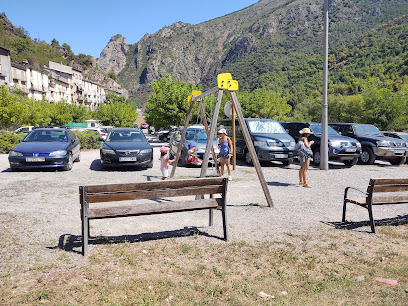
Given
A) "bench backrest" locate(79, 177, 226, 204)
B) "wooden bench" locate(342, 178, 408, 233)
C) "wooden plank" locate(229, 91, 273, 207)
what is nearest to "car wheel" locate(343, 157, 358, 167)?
"wooden plank" locate(229, 91, 273, 207)

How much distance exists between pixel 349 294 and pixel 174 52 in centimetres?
19396

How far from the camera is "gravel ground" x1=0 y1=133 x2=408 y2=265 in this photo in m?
4.84

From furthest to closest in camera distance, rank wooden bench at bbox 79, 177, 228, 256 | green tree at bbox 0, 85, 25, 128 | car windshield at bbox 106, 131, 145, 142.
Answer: green tree at bbox 0, 85, 25, 128 → car windshield at bbox 106, 131, 145, 142 → wooden bench at bbox 79, 177, 228, 256

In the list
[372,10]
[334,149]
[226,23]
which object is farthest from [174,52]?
[334,149]

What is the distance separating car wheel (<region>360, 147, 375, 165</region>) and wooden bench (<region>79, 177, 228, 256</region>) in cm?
1207

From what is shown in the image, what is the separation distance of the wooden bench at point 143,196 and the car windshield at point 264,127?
967cm

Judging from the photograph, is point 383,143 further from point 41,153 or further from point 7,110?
point 7,110

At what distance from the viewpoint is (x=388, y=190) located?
212 inches

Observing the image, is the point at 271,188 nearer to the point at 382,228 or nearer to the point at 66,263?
the point at 382,228

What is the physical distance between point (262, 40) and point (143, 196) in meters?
133

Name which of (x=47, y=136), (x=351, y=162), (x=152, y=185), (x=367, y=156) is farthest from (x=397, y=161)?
(x=47, y=136)

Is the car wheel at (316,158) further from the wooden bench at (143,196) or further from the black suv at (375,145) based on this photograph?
the wooden bench at (143,196)

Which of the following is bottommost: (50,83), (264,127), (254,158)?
(254,158)

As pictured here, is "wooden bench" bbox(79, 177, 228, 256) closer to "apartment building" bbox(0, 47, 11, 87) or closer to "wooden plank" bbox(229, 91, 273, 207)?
"wooden plank" bbox(229, 91, 273, 207)
